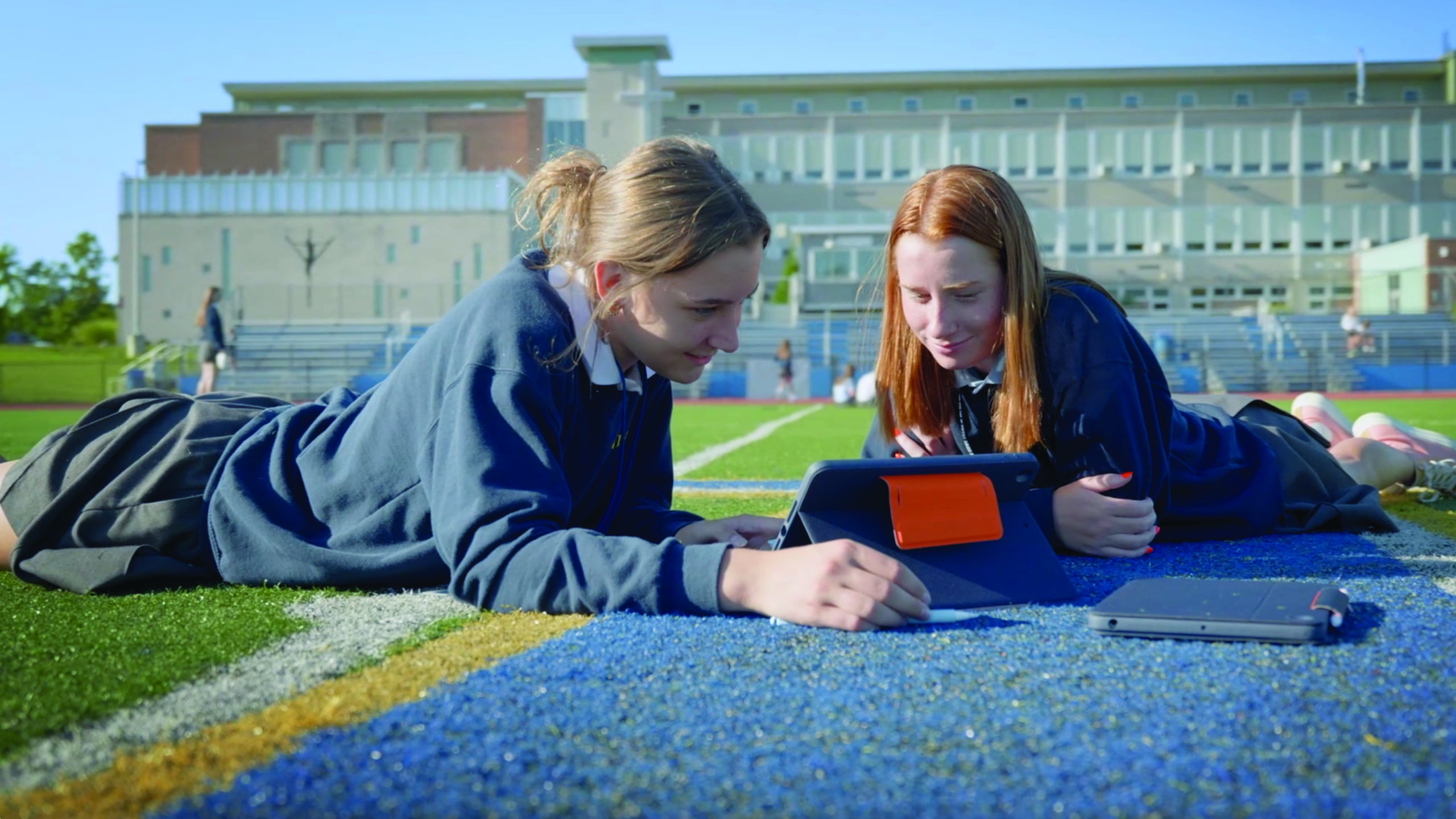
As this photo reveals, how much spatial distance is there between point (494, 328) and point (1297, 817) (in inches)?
69.6

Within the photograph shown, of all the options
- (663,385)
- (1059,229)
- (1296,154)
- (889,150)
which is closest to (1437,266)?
(1296,154)

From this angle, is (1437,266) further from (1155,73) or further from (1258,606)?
(1258,606)

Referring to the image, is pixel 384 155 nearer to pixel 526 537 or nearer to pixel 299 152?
pixel 299 152

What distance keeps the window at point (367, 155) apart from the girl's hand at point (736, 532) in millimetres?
57236

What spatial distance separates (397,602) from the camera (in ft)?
9.06

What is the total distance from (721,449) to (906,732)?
9199 millimetres

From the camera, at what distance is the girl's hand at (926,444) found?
3.69 meters

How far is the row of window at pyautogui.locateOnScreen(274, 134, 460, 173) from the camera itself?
2238 inches

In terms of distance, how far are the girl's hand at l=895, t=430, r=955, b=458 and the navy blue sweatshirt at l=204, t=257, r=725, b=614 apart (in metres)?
0.76

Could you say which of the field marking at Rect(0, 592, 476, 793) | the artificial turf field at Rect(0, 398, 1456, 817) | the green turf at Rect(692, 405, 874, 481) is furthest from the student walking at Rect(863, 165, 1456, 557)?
the green turf at Rect(692, 405, 874, 481)

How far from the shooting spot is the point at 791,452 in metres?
10.1

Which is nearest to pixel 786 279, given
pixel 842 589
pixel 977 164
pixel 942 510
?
pixel 977 164

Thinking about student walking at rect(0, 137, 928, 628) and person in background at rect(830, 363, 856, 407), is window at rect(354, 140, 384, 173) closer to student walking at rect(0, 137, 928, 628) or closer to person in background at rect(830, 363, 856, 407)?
person in background at rect(830, 363, 856, 407)

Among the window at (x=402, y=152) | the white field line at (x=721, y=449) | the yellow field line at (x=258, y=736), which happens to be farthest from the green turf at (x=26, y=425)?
the window at (x=402, y=152)
